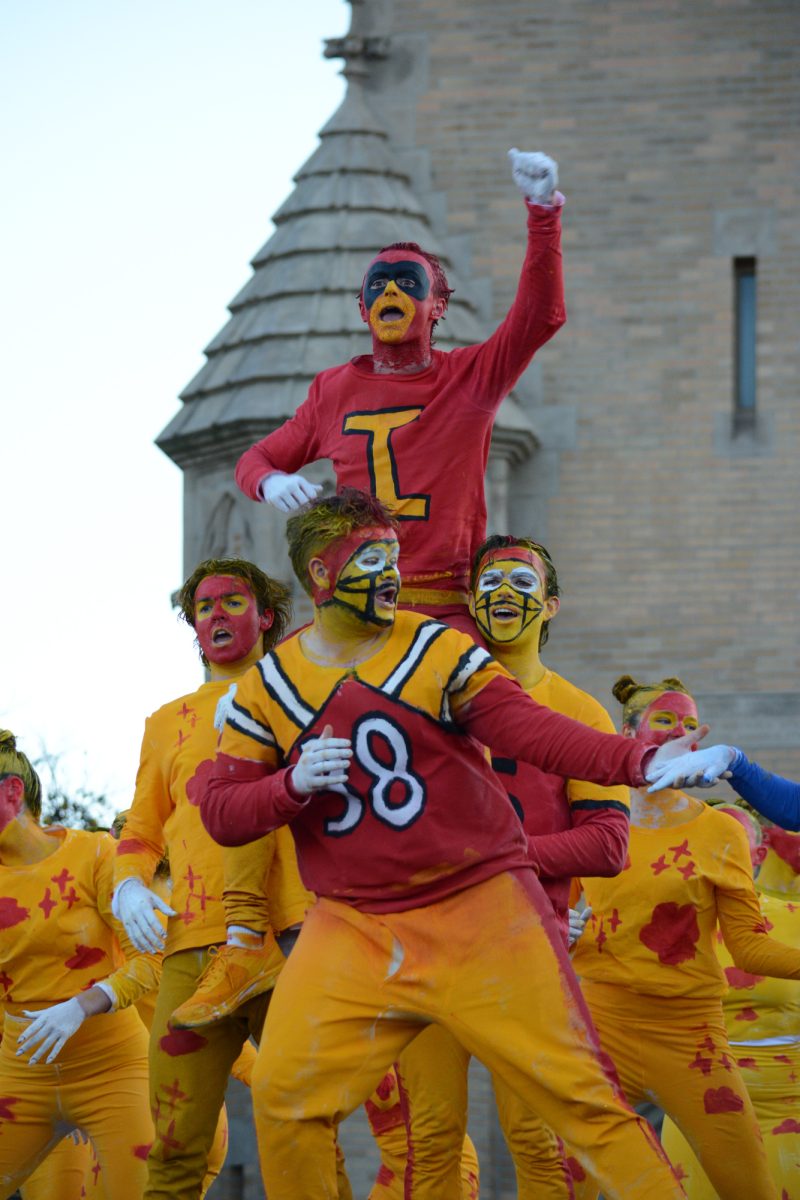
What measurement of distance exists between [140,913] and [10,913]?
1.36 m

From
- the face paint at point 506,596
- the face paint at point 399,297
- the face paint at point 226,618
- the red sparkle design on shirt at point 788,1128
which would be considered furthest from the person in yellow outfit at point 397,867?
the red sparkle design on shirt at point 788,1128

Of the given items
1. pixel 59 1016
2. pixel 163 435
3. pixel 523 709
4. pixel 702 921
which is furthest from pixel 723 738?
pixel 523 709

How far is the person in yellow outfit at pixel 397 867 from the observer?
5754mm

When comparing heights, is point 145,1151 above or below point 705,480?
below

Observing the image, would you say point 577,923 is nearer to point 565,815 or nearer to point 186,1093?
point 565,815

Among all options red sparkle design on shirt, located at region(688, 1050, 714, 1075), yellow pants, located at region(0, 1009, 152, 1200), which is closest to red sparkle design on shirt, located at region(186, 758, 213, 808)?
yellow pants, located at region(0, 1009, 152, 1200)

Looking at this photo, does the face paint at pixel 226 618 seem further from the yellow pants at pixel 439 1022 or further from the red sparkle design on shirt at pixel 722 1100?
the red sparkle design on shirt at pixel 722 1100

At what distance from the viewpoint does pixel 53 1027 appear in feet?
25.7

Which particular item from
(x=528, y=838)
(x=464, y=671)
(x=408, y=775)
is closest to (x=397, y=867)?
(x=408, y=775)

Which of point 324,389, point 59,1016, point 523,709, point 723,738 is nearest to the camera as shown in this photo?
point 523,709

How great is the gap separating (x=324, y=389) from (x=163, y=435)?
9474 millimetres

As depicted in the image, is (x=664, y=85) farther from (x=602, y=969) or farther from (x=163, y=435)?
(x=602, y=969)

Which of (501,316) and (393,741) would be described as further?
(501,316)

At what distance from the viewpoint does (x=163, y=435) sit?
16594 millimetres
